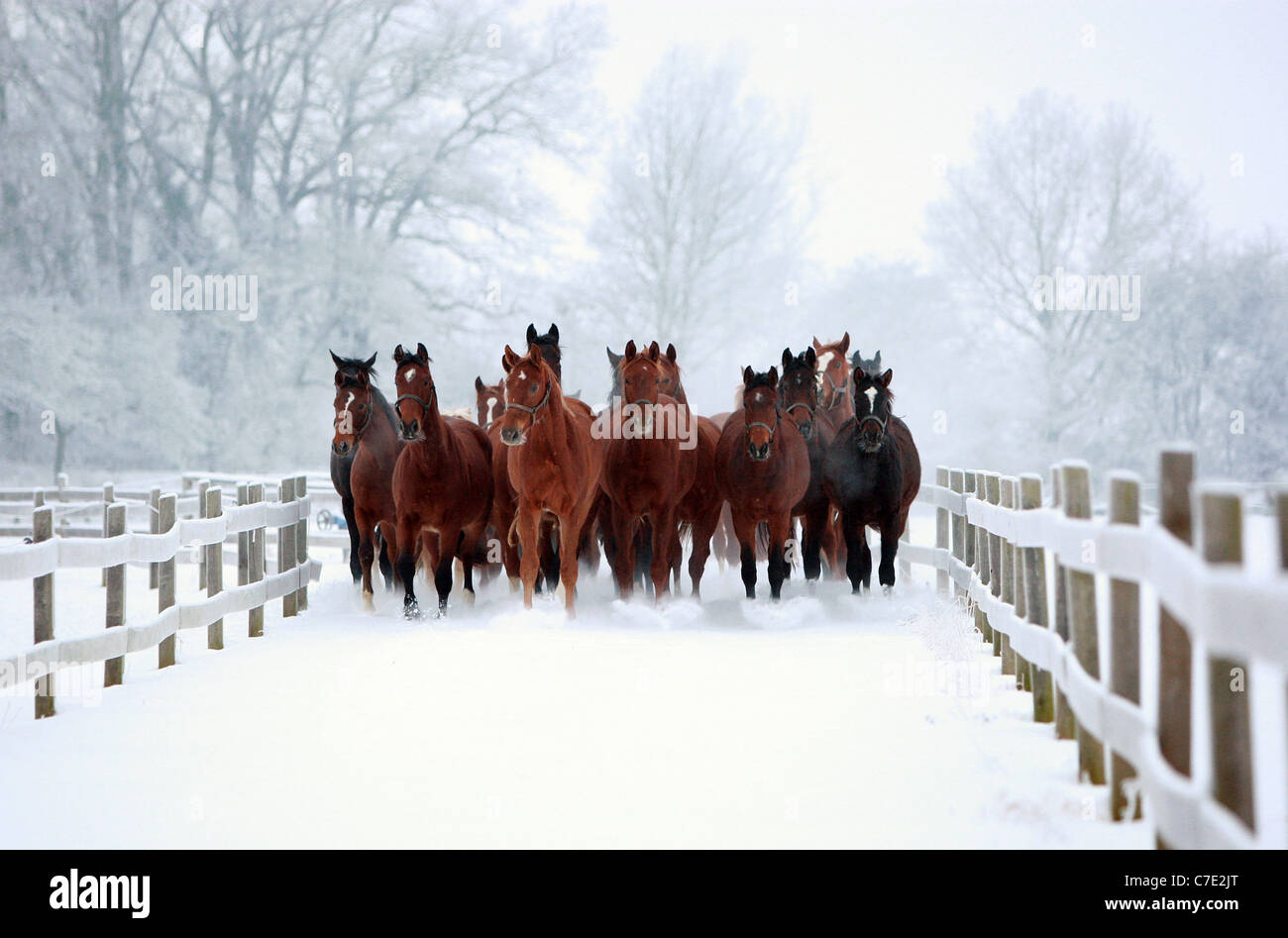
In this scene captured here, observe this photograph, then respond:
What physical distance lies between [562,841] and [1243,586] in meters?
2.34

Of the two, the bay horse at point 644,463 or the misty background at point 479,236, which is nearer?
the bay horse at point 644,463

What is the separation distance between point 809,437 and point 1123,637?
7587 millimetres

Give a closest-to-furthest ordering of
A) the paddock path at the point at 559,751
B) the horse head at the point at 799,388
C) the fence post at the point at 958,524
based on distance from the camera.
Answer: the paddock path at the point at 559,751
the fence post at the point at 958,524
the horse head at the point at 799,388

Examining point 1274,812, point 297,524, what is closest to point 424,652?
point 297,524

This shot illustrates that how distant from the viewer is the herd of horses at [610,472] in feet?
33.5

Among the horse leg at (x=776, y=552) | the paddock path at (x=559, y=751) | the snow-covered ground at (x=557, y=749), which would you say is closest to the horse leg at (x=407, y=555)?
the snow-covered ground at (x=557, y=749)

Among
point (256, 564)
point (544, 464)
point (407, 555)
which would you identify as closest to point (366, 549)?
point (407, 555)

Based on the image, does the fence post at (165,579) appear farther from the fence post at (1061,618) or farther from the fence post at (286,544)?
the fence post at (1061,618)

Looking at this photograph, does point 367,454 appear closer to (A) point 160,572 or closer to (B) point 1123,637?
(A) point 160,572

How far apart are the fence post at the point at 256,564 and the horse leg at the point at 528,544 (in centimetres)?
214

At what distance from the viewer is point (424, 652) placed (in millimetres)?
8141

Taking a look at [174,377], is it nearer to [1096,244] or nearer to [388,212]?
[388,212]
